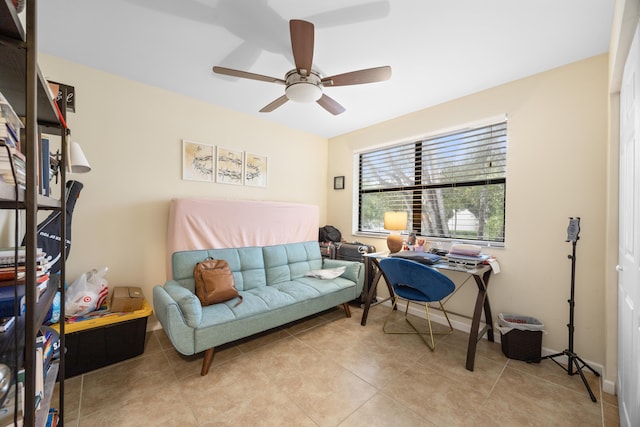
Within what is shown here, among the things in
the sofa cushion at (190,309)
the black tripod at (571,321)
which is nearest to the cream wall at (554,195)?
the black tripod at (571,321)

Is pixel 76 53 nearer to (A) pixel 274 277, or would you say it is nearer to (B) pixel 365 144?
(A) pixel 274 277

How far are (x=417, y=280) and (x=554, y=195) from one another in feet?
4.43

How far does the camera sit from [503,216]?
252 cm

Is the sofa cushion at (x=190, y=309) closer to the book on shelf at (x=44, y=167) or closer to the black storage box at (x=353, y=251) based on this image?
the book on shelf at (x=44, y=167)

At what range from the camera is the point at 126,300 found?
212 centimetres

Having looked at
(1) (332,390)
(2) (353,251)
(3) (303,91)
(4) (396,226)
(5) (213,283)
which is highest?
(3) (303,91)

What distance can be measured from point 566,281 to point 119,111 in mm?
4176

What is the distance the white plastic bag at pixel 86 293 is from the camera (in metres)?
1.94

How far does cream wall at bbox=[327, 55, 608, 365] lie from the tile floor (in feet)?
1.46

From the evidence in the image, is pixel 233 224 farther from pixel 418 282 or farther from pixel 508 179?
pixel 508 179

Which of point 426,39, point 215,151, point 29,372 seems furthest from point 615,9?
point 215,151

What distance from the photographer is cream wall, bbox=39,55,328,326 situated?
2.22 m

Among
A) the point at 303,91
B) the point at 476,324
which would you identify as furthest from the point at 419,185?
the point at 303,91

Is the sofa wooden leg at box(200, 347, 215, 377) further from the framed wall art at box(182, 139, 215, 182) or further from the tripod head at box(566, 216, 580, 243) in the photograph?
the tripod head at box(566, 216, 580, 243)
